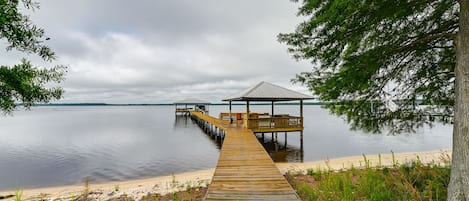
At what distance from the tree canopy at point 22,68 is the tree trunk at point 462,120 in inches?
255

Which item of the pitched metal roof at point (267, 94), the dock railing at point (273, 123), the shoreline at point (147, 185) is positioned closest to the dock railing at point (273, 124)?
the dock railing at point (273, 123)

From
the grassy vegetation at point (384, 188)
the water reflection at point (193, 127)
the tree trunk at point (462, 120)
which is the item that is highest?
the tree trunk at point (462, 120)

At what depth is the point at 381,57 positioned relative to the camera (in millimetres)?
3652

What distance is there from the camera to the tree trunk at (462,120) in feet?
9.83

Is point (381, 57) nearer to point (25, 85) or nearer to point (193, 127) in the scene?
point (25, 85)

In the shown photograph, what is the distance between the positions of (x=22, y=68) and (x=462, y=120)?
6.76 metres

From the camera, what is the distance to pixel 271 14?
10.7m

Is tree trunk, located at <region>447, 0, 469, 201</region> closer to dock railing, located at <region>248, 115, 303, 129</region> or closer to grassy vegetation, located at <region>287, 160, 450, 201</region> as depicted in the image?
grassy vegetation, located at <region>287, 160, 450, 201</region>

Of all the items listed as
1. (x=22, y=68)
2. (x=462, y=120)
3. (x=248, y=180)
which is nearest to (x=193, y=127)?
(x=248, y=180)

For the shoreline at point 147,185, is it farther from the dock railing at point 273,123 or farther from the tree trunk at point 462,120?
the dock railing at point 273,123

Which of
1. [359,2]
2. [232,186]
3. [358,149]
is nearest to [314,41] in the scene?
[359,2]

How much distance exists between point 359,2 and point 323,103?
6.09ft

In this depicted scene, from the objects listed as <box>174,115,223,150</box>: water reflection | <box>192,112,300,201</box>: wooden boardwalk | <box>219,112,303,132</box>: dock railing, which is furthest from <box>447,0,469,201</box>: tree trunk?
<box>174,115,223,150</box>: water reflection

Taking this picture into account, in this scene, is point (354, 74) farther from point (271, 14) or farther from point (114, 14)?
point (114, 14)
